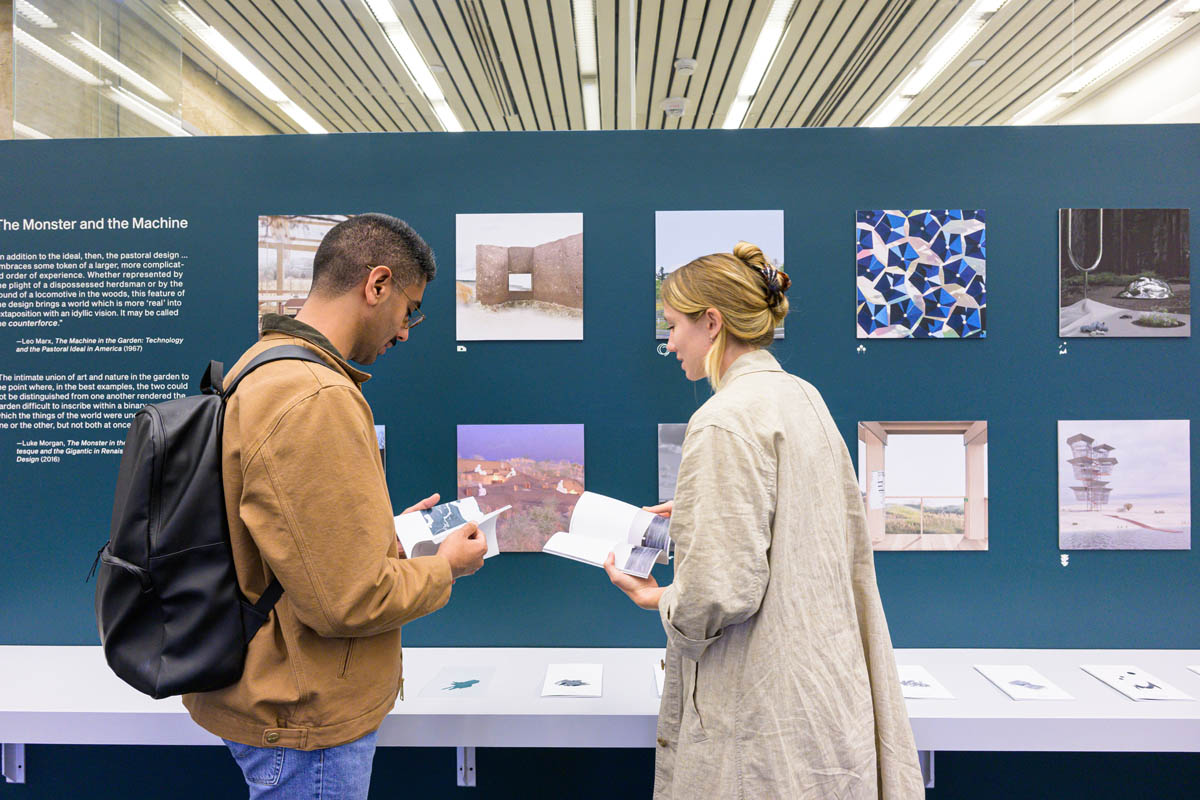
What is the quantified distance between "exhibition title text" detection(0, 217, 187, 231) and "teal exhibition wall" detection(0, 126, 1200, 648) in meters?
0.02

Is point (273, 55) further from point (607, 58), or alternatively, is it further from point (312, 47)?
point (607, 58)

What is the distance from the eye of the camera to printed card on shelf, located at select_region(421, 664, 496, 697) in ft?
5.91

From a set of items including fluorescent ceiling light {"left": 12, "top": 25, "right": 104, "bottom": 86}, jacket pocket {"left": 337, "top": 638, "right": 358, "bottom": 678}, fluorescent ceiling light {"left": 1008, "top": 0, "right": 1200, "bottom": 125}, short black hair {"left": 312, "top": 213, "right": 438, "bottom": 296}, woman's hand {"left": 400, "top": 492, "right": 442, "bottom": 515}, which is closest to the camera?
jacket pocket {"left": 337, "top": 638, "right": 358, "bottom": 678}

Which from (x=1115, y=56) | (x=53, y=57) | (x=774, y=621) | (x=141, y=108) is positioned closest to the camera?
(x=774, y=621)

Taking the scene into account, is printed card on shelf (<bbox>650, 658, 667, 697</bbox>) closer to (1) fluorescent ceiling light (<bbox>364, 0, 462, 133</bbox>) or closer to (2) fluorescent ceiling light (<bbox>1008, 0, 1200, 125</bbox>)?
(1) fluorescent ceiling light (<bbox>364, 0, 462, 133</bbox>)

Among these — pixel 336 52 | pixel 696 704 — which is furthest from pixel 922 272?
pixel 336 52

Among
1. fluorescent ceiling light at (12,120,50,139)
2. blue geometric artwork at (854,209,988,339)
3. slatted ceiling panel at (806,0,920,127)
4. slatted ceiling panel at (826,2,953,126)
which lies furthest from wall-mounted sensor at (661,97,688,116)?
fluorescent ceiling light at (12,120,50,139)

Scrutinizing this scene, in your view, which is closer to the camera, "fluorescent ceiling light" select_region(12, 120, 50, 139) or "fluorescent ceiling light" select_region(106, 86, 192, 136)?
"fluorescent ceiling light" select_region(12, 120, 50, 139)

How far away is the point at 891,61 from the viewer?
484 centimetres

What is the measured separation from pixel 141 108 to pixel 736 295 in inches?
123

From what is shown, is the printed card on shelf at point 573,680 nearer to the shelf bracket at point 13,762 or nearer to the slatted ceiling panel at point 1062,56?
the shelf bracket at point 13,762

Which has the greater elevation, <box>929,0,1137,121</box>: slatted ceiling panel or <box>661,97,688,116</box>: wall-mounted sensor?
<box>661,97,688,116</box>: wall-mounted sensor

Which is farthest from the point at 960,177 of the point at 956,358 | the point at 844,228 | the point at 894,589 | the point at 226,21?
the point at 226,21

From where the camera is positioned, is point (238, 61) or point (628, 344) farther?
point (238, 61)
